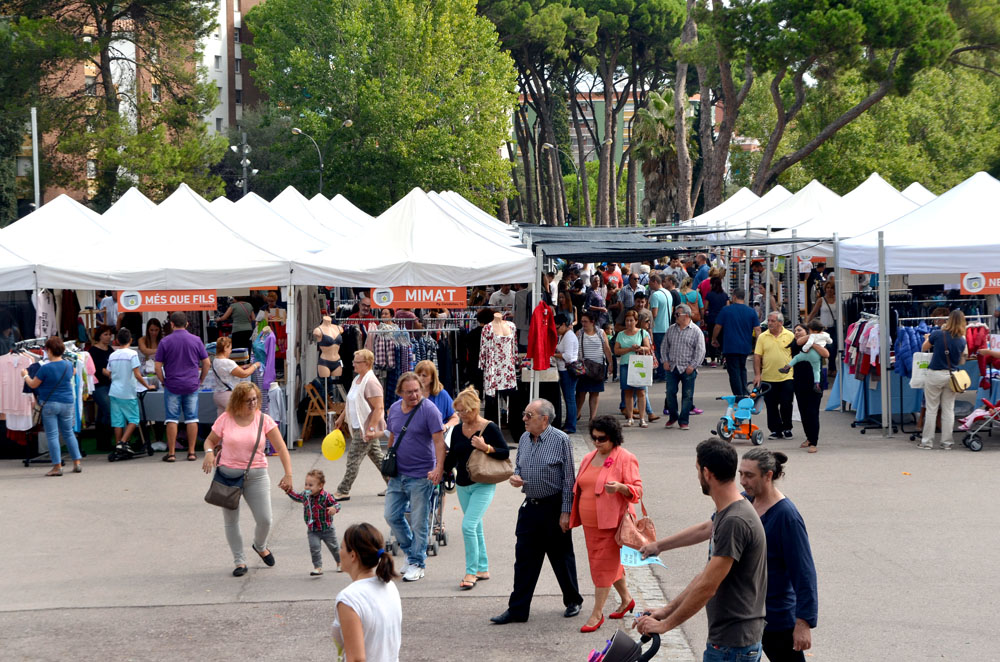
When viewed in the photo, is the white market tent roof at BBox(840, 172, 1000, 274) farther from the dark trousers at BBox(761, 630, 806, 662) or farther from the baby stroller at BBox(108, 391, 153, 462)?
the dark trousers at BBox(761, 630, 806, 662)

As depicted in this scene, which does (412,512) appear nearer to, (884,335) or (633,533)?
(633,533)

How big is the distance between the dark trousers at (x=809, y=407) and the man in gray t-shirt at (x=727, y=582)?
28.1 feet

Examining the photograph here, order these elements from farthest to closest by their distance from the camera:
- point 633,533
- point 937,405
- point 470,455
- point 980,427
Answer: point 937,405, point 980,427, point 470,455, point 633,533

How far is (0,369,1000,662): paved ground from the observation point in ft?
→ 22.7

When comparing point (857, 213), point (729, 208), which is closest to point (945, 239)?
point (857, 213)

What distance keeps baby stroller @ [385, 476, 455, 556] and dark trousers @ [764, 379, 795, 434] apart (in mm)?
5756

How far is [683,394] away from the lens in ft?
49.0

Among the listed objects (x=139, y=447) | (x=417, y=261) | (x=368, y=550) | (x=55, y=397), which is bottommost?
(x=139, y=447)

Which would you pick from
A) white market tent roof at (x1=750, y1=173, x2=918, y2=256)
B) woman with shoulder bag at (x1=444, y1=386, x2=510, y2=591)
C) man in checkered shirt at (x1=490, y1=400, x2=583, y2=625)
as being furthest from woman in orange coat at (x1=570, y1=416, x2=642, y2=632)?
white market tent roof at (x1=750, y1=173, x2=918, y2=256)

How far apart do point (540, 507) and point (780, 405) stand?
292 inches

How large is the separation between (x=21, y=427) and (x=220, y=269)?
9.74 feet

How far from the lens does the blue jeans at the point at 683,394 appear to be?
14.8 m

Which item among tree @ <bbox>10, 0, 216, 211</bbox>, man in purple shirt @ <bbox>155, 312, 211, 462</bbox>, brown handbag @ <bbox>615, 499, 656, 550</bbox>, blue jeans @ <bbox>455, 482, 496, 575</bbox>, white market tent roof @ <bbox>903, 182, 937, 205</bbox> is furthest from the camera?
tree @ <bbox>10, 0, 216, 211</bbox>

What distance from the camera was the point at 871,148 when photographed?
4131 centimetres
